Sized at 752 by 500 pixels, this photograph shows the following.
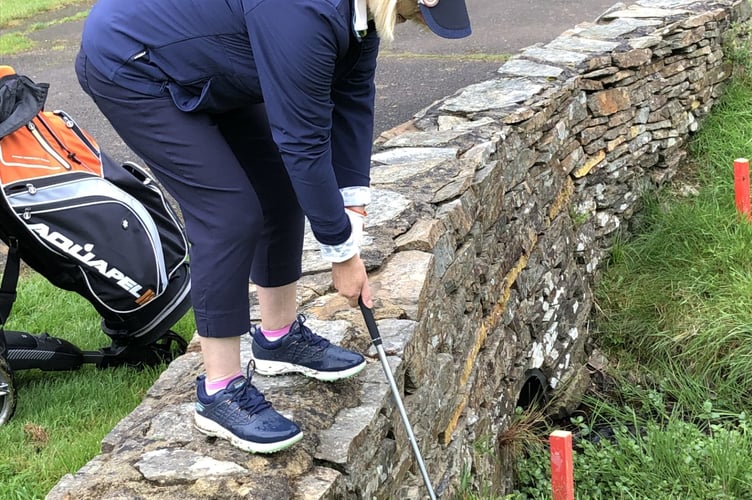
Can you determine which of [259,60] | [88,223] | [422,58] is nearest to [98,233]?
[88,223]

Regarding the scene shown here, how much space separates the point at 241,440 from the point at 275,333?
0.47 meters

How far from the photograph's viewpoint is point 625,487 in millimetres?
4070

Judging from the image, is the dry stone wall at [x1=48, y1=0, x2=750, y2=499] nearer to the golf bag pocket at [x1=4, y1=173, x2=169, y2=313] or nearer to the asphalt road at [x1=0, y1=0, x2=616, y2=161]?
the golf bag pocket at [x1=4, y1=173, x2=169, y2=313]

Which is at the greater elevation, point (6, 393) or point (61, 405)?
point (6, 393)

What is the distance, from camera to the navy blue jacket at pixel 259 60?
6.86ft

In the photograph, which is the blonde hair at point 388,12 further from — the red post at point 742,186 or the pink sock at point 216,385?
the red post at point 742,186

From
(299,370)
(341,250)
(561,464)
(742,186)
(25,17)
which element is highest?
(341,250)

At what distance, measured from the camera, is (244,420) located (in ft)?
7.97

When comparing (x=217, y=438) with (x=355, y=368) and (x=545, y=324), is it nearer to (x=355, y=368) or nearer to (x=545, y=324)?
(x=355, y=368)

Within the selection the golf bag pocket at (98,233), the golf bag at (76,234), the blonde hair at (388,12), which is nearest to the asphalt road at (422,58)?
the golf bag at (76,234)

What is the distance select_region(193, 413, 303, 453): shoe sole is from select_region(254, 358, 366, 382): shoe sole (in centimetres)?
36

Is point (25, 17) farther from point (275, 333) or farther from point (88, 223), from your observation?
point (275, 333)

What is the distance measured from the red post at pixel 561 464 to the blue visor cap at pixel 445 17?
1.84 metres

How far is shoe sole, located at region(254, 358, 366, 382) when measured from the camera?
2.78 meters
